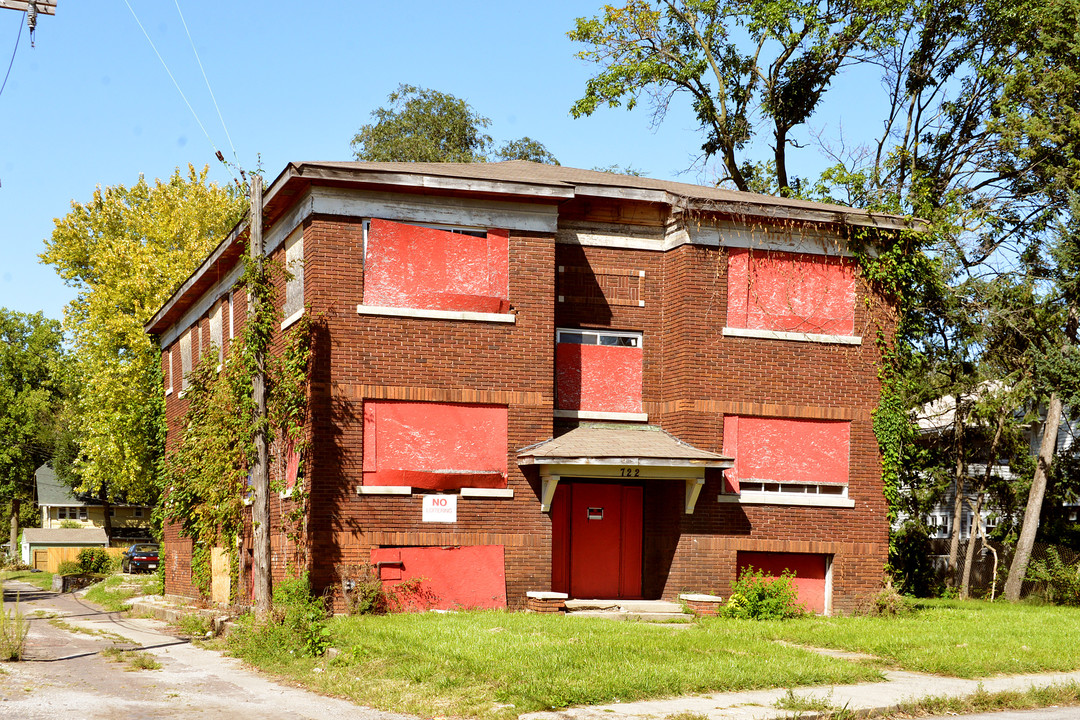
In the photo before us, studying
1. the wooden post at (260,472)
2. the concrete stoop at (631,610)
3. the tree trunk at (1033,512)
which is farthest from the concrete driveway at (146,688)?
the tree trunk at (1033,512)

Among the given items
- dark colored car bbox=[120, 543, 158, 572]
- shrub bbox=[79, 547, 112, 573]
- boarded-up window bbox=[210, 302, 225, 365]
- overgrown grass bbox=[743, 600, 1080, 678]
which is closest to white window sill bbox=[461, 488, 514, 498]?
overgrown grass bbox=[743, 600, 1080, 678]

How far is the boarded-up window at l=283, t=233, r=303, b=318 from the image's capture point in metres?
20.2

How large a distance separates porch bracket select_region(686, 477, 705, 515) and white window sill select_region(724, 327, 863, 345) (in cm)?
303

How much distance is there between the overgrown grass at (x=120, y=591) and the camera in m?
30.1

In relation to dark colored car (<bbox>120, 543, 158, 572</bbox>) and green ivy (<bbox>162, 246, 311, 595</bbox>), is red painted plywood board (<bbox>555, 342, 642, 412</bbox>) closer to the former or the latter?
green ivy (<bbox>162, 246, 311, 595</bbox>)

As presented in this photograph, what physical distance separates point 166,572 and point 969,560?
23536mm

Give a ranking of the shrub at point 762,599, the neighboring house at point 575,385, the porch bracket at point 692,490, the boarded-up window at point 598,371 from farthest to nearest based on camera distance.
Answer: the boarded-up window at point 598,371 < the porch bracket at point 692,490 < the shrub at point 762,599 < the neighboring house at point 575,385

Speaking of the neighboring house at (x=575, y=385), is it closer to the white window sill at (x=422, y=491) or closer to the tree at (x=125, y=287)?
the white window sill at (x=422, y=491)

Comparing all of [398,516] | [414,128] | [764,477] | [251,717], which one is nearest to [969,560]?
[764,477]

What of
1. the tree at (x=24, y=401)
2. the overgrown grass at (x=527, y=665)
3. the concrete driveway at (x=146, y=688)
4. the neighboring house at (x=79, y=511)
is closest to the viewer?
the concrete driveway at (x=146, y=688)

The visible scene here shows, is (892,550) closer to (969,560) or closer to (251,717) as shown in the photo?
(969,560)

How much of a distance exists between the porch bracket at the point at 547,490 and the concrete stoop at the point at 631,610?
1.80 m

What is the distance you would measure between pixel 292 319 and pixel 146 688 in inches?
345

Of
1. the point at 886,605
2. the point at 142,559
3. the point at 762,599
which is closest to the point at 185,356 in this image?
the point at 762,599
